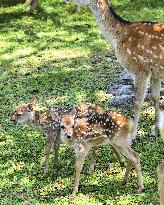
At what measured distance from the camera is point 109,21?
757cm

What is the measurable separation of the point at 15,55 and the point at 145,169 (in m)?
4.91

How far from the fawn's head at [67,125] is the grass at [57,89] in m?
Result: 0.72

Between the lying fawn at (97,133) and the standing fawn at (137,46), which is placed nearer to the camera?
the lying fawn at (97,133)

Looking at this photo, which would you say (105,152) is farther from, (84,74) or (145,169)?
(84,74)

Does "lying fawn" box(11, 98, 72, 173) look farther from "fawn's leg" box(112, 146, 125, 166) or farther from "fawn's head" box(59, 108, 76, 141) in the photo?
"fawn's leg" box(112, 146, 125, 166)

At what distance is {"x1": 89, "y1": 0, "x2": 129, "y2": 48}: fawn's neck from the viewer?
7.48m

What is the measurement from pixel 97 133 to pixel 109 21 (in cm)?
198

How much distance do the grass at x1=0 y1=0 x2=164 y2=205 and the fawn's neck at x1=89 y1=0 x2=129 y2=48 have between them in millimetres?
1371

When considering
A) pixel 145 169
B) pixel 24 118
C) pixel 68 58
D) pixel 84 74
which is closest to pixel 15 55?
pixel 68 58

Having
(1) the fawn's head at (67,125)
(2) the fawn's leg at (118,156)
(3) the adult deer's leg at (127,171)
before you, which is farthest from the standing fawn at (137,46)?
(1) the fawn's head at (67,125)

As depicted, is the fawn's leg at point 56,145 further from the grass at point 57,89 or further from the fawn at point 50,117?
the grass at point 57,89

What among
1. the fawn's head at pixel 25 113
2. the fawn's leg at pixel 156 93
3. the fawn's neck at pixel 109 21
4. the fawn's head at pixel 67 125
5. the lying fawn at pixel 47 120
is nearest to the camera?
the fawn's head at pixel 67 125

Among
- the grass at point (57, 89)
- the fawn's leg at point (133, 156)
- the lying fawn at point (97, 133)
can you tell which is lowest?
the grass at point (57, 89)

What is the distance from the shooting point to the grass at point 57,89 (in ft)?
21.4
